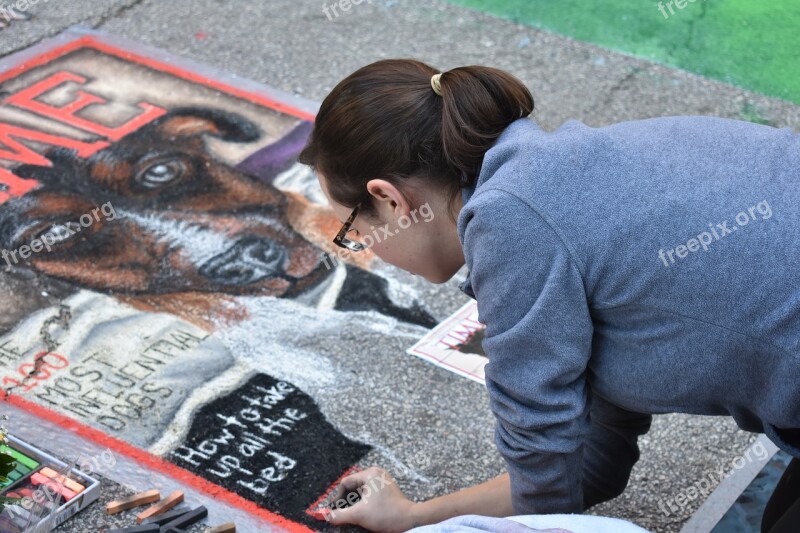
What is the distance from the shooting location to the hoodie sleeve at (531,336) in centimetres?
161

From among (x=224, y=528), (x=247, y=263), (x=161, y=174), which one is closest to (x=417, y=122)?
(x=224, y=528)

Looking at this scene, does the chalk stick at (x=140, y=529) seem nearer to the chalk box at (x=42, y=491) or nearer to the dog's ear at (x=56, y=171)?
the chalk box at (x=42, y=491)

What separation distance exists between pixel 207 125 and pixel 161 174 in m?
0.35

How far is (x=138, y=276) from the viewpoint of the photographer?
314 cm

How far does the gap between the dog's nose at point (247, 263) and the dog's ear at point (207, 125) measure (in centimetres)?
63

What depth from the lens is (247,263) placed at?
10.7ft

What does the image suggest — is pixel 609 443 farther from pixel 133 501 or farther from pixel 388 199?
pixel 133 501

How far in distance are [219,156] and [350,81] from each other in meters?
1.98

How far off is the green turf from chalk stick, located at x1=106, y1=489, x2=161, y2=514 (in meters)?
A: 3.21

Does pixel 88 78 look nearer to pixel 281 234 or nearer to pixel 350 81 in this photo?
pixel 281 234

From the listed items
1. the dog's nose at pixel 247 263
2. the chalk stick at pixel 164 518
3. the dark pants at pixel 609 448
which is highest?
the dark pants at pixel 609 448

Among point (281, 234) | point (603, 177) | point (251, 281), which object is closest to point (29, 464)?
point (251, 281)

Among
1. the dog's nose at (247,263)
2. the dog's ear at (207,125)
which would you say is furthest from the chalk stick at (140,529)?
the dog's ear at (207,125)

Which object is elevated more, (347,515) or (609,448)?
(609,448)
